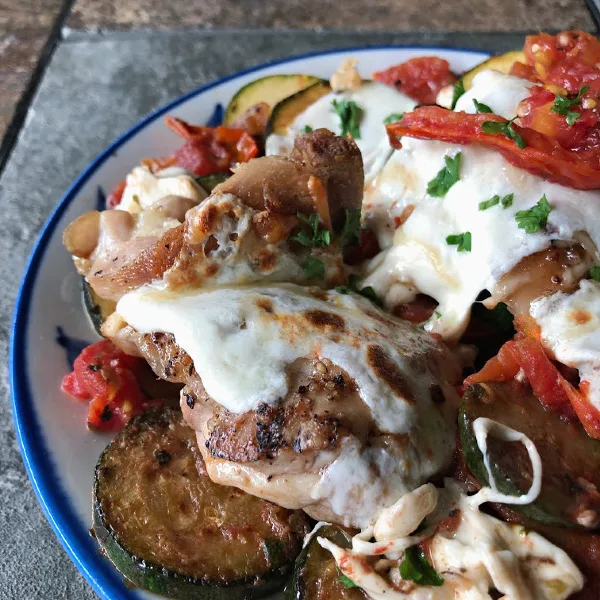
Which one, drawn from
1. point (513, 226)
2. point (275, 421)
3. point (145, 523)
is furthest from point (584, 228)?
point (145, 523)

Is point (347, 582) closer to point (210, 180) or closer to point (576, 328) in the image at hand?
point (576, 328)

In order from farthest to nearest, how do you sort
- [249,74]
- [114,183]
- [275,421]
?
[249,74]
[114,183]
[275,421]

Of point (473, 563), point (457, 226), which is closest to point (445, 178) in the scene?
point (457, 226)

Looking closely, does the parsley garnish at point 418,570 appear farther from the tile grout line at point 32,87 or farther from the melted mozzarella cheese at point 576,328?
the tile grout line at point 32,87

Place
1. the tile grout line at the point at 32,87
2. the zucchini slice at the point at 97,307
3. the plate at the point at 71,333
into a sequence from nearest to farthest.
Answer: the plate at the point at 71,333 → the zucchini slice at the point at 97,307 → the tile grout line at the point at 32,87

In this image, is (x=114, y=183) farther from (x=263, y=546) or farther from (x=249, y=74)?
(x=263, y=546)

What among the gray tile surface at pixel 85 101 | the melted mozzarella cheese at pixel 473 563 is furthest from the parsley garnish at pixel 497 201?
the gray tile surface at pixel 85 101
